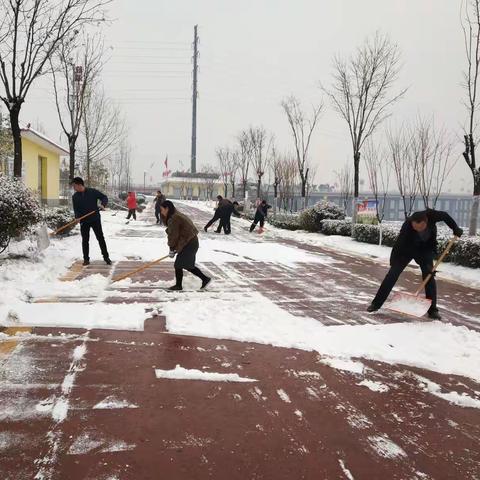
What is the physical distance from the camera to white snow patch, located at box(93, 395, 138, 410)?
3.37 meters

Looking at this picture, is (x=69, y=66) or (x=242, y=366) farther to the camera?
(x=69, y=66)

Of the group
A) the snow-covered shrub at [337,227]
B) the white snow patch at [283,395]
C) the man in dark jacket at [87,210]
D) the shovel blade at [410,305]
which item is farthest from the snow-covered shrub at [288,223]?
the white snow patch at [283,395]

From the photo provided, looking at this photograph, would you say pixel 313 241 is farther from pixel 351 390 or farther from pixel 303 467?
pixel 303 467

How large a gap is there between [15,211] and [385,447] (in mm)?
6690

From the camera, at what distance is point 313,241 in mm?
→ 16828

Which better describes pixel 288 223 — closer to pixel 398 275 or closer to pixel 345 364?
pixel 398 275

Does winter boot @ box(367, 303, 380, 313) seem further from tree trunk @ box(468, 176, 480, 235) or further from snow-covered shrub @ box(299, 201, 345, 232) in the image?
snow-covered shrub @ box(299, 201, 345, 232)

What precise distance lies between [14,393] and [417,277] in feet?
26.4

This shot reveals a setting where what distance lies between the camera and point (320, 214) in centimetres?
1994

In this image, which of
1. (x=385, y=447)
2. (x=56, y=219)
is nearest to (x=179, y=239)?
(x=385, y=447)

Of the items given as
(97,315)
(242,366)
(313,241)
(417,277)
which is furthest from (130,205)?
(242,366)

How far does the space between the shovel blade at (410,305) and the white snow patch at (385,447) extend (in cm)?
Answer: 300

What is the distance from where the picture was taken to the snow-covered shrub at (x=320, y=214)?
19.9m

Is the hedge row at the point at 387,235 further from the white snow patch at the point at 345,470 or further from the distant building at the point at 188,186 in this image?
the distant building at the point at 188,186
